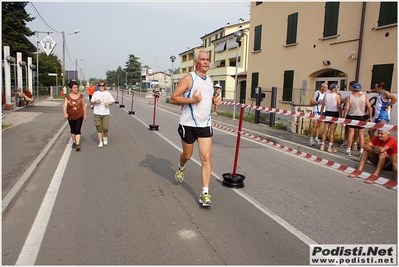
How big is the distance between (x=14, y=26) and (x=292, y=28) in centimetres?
2863

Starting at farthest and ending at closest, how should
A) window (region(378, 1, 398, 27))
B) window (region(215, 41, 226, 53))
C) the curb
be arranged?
window (region(215, 41, 226, 53)) < window (region(378, 1, 398, 27)) < the curb

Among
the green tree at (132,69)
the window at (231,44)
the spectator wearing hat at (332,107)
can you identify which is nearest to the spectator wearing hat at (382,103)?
the spectator wearing hat at (332,107)

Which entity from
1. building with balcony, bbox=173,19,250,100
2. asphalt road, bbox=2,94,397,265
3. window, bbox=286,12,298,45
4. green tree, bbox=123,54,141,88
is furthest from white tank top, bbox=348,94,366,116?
green tree, bbox=123,54,141,88

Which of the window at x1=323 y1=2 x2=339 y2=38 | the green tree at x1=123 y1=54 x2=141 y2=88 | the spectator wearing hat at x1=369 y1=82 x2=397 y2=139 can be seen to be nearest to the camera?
the spectator wearing hat at x1=369 y1=82 x2=397 y2=139

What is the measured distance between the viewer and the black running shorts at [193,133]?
178 inches

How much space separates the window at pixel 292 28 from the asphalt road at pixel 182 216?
1329 centimetres

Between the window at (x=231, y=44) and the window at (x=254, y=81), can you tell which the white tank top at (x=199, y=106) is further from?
the window at (x=231, y=44)

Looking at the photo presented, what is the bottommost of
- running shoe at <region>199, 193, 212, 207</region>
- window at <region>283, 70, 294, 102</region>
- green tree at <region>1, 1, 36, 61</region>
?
running shoe at <region>199, 193, 212, 207</region>

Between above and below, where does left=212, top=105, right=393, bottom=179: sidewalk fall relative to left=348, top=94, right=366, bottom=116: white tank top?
below

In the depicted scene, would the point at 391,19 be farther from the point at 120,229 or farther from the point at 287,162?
the point at 120,229

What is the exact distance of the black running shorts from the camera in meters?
4.51

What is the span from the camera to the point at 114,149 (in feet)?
27.6

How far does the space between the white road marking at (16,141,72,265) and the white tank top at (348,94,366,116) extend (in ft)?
22.7

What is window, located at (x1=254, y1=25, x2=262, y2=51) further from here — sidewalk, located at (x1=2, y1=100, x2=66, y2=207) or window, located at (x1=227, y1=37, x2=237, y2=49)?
window, located at (x1=227, y1=37, x2=237, y2=49)
